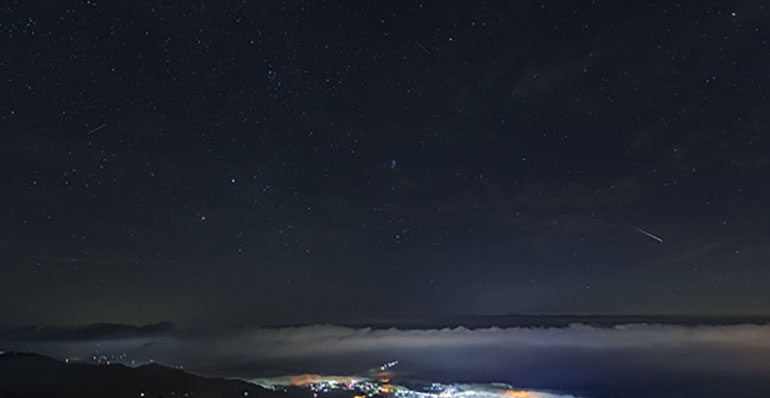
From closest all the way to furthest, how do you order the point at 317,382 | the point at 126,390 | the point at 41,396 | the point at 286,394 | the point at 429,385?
the point at 41,396
the point at 126,390
the point at 286,394
the point at 429,385
the point at 317,382

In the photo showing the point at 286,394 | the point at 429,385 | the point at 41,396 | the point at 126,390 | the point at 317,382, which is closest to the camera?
the point at 41,396

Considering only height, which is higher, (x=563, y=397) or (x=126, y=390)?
(x=126, y=390)

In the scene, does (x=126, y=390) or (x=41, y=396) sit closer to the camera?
(x=41, y=396)

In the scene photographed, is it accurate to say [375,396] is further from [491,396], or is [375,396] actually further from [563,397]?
[563,397]

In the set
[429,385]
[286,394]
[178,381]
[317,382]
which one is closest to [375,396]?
[286,394]

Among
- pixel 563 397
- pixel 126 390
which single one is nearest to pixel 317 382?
pixel 126 390

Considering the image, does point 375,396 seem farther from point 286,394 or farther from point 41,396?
point 41,396
